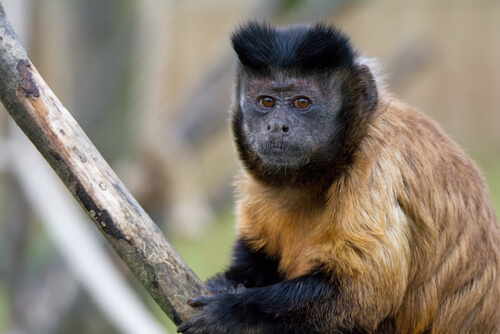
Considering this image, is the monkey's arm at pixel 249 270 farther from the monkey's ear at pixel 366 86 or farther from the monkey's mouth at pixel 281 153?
the monkey's ear at pixel 366 86

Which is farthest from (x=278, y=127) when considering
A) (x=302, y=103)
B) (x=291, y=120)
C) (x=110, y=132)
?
(x=110, y=132)

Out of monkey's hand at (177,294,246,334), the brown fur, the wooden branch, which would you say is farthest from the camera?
the brown fur

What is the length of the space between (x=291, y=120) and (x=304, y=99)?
128 mm

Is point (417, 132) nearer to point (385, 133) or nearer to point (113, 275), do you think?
point (385, 133)

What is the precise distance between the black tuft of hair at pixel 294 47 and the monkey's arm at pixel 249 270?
99 cm

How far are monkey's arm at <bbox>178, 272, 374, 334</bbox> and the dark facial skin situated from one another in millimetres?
674

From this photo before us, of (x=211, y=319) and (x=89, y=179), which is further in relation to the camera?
(x=211, y=319)

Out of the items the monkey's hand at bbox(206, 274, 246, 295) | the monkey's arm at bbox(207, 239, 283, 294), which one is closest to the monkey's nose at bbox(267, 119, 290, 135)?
the monkey's arm at bbox(207, 239, 283, 294)

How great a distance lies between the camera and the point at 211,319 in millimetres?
3123

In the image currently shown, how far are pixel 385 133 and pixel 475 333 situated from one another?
3.43ft

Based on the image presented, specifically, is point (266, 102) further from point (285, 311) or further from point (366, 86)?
point (285, 311)

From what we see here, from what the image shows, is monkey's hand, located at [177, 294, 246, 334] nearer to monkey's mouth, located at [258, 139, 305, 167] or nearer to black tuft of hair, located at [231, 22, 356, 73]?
monkey's mouth, located at [258, 139, 305, 167]

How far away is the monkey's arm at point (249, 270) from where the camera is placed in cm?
396

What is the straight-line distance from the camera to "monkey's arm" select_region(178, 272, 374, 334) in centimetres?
315
